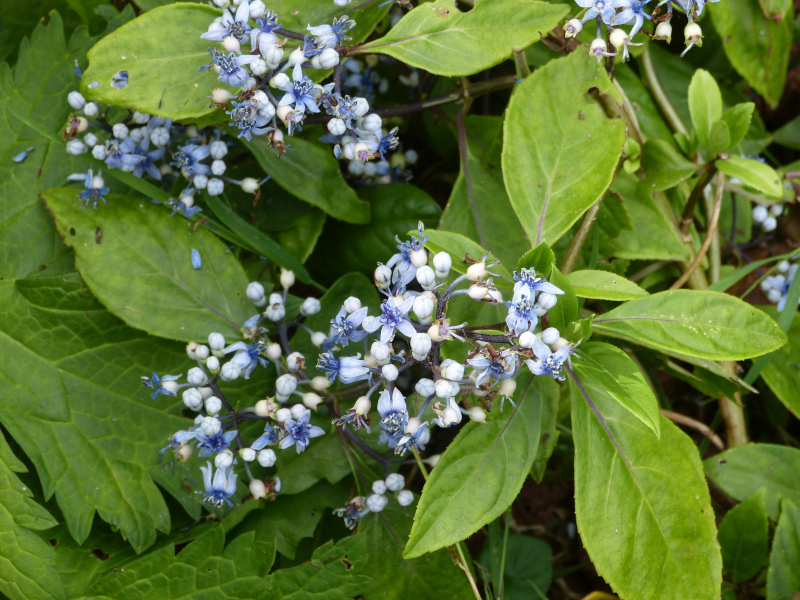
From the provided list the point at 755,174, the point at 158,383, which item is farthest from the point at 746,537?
the point at 158,383

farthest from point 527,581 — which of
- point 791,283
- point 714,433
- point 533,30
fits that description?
point 533,30

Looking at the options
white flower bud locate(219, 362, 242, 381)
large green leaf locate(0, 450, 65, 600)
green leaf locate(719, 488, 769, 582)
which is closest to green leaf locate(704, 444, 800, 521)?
green leaf locate(719, 488, 769, 582)

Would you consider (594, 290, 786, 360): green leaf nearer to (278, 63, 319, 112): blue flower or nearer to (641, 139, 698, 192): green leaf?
(641, 139, 698, 192): green leaf

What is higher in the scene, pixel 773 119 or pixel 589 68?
pixel 589 68

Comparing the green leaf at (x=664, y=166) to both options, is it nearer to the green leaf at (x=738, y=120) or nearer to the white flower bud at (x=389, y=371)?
the green leaf at (x=738, y=120)

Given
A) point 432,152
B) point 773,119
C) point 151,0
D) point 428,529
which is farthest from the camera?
point 773,119

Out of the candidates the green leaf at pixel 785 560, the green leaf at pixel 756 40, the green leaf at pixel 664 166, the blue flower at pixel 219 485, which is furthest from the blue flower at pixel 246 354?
the green leaf at pixel 756 40

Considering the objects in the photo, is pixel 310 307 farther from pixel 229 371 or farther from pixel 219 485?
pixel 219 485

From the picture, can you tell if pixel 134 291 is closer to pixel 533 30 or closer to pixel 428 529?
pixel 428 529
